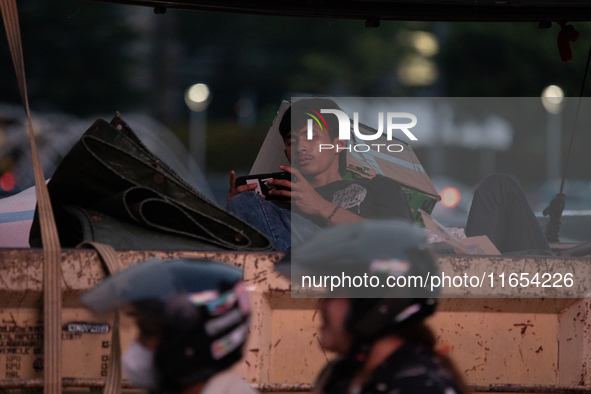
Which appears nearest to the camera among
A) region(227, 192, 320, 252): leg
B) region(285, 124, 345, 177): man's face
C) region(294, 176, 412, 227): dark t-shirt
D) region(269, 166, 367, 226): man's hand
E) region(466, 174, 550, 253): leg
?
region(227, 192, 320, 252): leg

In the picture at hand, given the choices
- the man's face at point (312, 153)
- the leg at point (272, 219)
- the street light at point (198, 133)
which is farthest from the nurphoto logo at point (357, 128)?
the street light at point (198, 133)

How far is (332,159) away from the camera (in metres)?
3.66

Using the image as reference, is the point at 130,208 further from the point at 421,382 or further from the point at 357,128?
the point at 357,128

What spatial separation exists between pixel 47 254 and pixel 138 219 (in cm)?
42

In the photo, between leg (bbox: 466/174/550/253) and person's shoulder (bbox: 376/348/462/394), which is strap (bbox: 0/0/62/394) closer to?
person's shoulder (bbox: 376/348/462/394)

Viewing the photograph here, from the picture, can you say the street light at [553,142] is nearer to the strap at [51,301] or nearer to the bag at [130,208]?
the bag at [130,208]

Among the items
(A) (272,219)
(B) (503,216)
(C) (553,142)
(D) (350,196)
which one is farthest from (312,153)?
(C) (553,142)

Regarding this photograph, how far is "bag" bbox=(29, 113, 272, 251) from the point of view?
8.05 ft

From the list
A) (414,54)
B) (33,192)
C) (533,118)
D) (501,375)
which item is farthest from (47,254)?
(533,118)

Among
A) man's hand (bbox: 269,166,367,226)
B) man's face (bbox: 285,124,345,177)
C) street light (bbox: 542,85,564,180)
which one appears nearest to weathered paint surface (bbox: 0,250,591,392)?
man's hand (bbox: 269,166,367,226)

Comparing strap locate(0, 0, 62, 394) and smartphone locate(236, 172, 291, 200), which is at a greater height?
smartphone locate(236, 172, 291, 200)

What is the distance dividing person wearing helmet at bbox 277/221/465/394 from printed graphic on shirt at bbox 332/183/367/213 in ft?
6.80

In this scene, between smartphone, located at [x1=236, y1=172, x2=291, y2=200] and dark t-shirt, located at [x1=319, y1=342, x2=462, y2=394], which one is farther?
smartphone, located at [x1=236, y1=172, x2=291, y2=200]

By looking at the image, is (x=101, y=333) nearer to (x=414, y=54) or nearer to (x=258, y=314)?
(x=258, y=314)
